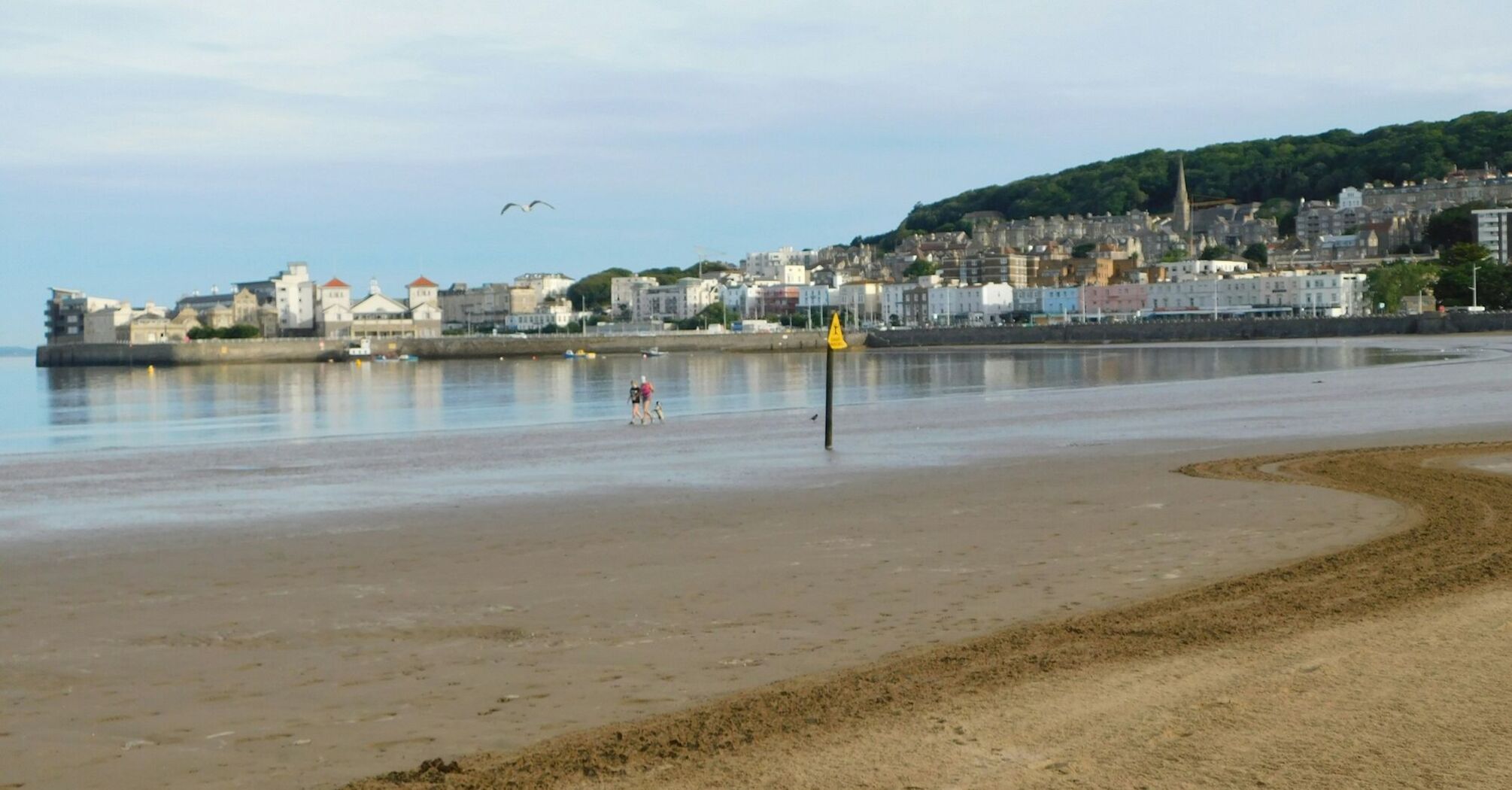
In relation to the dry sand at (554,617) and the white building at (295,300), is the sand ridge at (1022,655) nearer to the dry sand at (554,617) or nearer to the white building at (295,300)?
the dry sand at (554,617)

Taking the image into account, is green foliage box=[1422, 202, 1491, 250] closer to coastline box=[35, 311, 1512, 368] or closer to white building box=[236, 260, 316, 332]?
coastline box=[35, 311, 1512, 368]

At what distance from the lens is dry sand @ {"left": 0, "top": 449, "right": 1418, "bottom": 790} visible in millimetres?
5363

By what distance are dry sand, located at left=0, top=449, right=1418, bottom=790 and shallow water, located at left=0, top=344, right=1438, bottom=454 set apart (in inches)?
600

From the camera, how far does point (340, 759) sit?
5121 mm

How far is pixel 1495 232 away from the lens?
14500cm

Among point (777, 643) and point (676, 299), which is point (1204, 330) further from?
point (676, 299)

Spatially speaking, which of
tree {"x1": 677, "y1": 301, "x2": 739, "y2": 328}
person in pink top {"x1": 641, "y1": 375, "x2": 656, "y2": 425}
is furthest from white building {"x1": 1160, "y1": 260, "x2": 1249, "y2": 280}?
person in pink top {"x1": 641, "y1": 375, "x2": 656, "y2": 425}

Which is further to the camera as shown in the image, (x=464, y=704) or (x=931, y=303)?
(x=931, y=303)

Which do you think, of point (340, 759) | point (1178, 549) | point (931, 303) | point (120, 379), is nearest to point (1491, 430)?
point (1178, 549)

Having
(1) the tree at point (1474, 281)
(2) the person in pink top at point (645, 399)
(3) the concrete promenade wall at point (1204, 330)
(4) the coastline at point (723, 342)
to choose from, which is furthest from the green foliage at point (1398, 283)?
(2) the person in pink top at point (645, 399)

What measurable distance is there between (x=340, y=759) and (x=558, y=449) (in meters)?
15.2

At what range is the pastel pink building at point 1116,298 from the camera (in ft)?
485

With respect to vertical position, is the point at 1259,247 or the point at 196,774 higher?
the point at 1259,247

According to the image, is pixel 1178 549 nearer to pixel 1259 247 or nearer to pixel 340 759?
pixel 340 759
